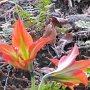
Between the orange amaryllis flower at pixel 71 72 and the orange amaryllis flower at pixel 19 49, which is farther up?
the orange amaryllis flower at pixel 19 49

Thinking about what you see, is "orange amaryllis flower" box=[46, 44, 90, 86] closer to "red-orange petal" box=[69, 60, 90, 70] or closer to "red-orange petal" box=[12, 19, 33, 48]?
"red-orange petal" box=[69, 60, 90, 70]

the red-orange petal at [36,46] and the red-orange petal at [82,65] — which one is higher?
the red-orange petal at [36,46]

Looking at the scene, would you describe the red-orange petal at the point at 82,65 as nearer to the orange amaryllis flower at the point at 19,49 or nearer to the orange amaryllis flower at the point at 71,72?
the orange amaryllis flower at the point at 71,72

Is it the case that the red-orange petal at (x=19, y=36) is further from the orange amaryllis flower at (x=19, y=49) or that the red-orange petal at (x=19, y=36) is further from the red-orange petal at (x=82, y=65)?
the red-orange petal at (x=82, y=65)

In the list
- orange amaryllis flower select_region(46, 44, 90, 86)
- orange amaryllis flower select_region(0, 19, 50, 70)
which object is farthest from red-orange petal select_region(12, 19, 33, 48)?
orange amaryllis flower select_region(46, 44, 90, 86)

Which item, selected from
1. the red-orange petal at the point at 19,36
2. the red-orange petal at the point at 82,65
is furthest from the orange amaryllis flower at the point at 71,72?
the red-orange petal at the point at 19,36

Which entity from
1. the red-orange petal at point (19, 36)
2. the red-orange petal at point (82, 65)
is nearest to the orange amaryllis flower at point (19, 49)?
the red-orange petal at point (19, 36)

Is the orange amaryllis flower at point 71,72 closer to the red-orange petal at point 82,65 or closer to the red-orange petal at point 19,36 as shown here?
the red-orange petal at point 82,65

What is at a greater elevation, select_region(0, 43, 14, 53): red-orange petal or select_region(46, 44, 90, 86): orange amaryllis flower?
select_region(0, 43, 14, 53): red-orange petal
